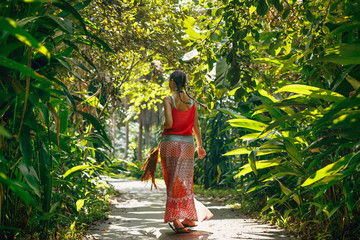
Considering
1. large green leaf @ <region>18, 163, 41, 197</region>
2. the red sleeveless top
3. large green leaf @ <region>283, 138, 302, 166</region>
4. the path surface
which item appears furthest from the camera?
the red sleeveless top

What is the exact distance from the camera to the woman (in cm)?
452

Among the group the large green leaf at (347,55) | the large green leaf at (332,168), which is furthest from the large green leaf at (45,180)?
the large green leaf at (347,55)

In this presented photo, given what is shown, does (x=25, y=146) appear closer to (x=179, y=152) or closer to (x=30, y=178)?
(x=30, y=178)

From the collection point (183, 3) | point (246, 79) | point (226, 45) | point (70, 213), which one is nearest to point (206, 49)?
point (226, 45)

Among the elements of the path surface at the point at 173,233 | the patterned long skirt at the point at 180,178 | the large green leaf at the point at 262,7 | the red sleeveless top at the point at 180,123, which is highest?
the large green leaf at the point at 262,7

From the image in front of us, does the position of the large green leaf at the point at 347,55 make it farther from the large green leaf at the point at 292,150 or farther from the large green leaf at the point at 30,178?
the large green leaf at the point at 30,178

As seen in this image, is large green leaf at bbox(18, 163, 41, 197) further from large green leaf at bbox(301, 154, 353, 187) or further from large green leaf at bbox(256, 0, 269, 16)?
large green leaf at bbox(256, 0, 269, 16)

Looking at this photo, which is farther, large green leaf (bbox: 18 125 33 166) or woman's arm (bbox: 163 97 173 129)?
woman's arm (bbox: 163 97 173 129)

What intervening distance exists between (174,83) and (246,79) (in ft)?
6.12

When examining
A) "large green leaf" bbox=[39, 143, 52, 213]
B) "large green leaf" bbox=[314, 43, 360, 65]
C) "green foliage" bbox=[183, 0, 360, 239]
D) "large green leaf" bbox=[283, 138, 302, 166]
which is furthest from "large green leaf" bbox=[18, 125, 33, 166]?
"large green leaf" bbox=[283, 138, 302, 166]

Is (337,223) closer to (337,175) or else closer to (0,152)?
(337,175)

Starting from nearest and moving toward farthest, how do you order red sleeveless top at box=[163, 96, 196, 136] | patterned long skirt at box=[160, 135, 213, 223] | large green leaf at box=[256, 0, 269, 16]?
large green leaf at box=[256, 0, 269, 16], patterned long skirt at box=[160, 135, 213, 223], red sleeveless top at box=[163, 96, 196, 136]

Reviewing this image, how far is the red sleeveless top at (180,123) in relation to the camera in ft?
15.3

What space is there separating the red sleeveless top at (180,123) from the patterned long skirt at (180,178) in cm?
6
